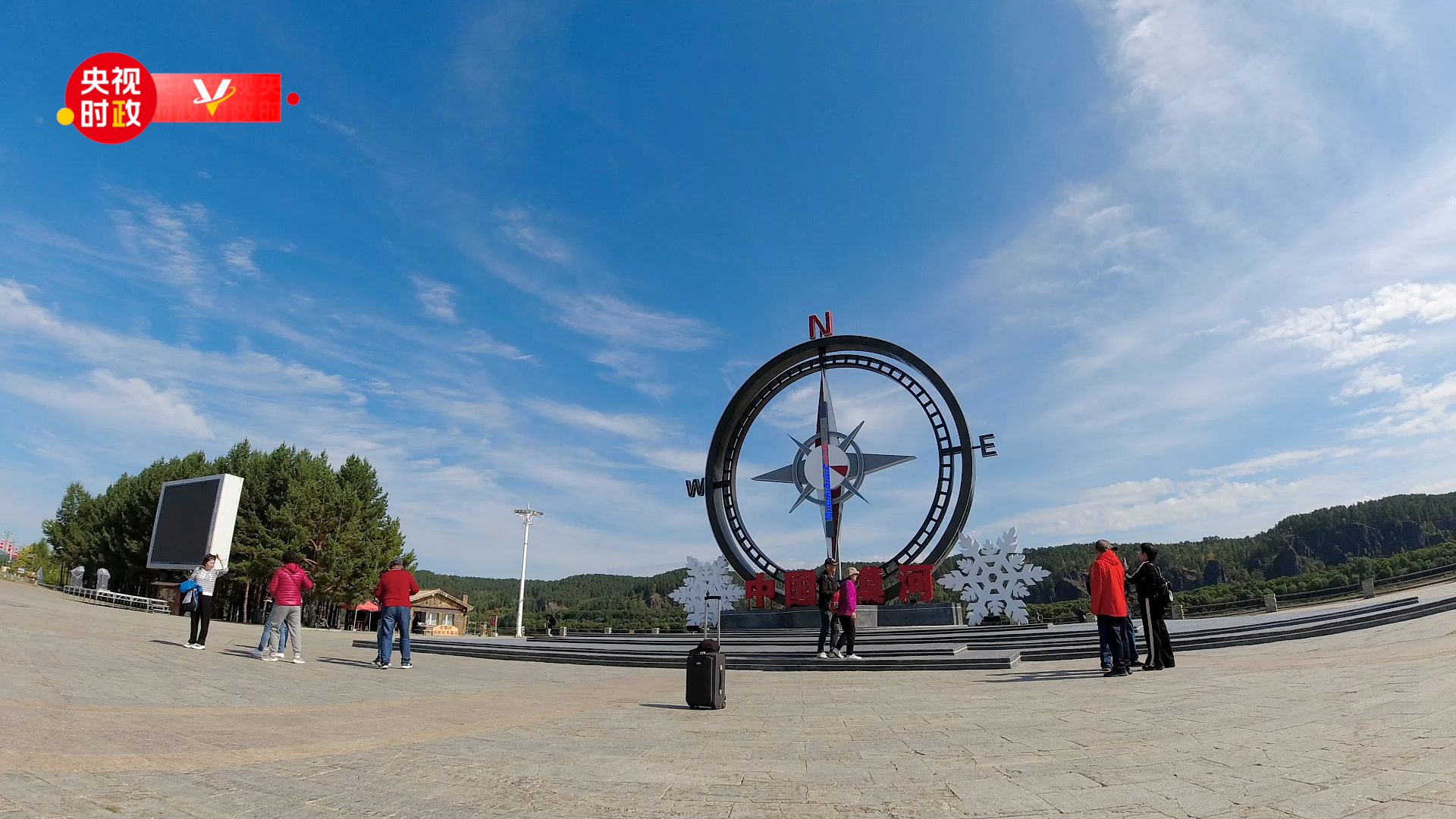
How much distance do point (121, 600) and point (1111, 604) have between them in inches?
2238

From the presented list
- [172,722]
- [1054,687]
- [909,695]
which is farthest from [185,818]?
[1054,687]

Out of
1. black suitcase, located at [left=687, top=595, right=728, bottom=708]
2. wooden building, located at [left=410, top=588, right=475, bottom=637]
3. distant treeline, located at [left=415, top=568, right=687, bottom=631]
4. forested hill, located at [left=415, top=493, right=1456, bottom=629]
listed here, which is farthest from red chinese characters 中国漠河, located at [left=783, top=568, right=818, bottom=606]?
forested hill, located at [left=415, top=493, right=1456, bottom=629]

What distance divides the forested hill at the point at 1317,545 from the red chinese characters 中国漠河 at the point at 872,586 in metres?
103

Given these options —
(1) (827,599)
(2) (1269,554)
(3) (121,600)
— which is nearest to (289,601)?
(1) (827,599)

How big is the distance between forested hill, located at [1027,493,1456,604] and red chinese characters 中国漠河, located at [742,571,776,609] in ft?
337

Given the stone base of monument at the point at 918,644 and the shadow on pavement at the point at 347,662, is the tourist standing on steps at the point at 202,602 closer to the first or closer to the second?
the shadow on pavement at the point at 347,662

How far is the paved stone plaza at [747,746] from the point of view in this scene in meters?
3.63

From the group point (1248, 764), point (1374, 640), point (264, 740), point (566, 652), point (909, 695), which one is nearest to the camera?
point (1248, 764)

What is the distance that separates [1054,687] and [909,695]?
1830mm

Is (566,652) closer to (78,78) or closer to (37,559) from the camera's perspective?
(78,78)

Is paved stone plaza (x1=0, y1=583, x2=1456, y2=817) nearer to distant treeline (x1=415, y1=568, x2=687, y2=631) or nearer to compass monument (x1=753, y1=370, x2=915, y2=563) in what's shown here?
compass monument (x1=753, y1=370, x2=915, y2=563)

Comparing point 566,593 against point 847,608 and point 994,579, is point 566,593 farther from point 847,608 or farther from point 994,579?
point 847,608

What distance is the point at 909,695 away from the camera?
8.67m

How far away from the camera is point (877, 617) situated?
2406 centimetres
